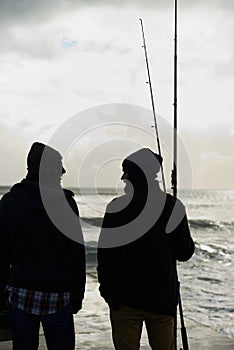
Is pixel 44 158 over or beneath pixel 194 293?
over

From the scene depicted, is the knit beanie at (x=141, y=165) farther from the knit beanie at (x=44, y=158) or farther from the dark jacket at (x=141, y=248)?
the knit beanie at (x=44, y=158)

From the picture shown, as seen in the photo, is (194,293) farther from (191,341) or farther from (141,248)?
(141,248)

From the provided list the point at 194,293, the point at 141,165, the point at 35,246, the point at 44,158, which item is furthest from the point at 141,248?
the point at 194,293

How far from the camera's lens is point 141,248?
2.99 metres

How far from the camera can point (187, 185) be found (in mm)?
3336

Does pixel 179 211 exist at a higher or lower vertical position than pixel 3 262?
higher

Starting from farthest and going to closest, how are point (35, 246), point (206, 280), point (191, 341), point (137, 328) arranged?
point (206, 280) < point (191, 341) < point (137, 328) < point (35, 246)

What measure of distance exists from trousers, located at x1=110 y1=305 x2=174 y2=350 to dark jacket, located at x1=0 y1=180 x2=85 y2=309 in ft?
1.16

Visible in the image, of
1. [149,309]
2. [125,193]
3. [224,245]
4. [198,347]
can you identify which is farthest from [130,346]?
[224,245]

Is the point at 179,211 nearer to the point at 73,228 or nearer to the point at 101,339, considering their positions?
the point at 73,228

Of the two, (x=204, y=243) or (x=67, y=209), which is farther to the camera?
(x=204, y=243)

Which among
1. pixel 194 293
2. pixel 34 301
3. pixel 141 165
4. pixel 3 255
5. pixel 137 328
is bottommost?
pixel 194 293

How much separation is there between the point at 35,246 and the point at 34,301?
0.88ft

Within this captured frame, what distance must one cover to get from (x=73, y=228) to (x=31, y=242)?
221 mm
